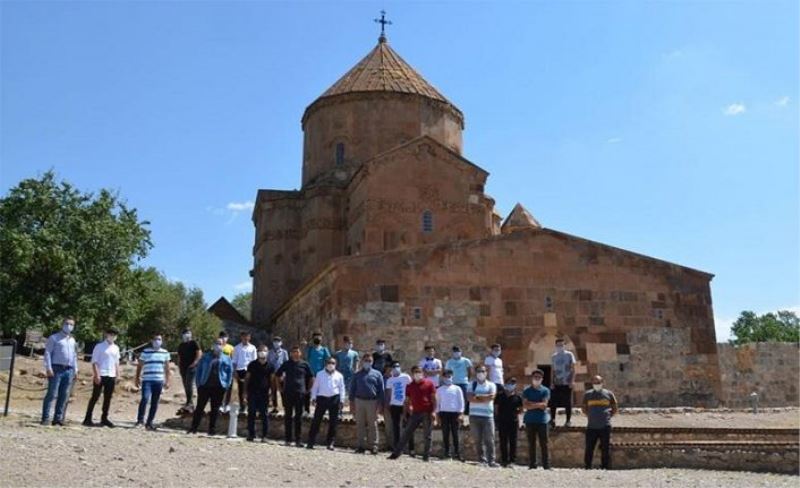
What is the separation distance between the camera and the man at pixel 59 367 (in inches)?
384

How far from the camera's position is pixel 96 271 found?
2397cm

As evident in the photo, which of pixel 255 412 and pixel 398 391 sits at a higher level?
pixel 398 391

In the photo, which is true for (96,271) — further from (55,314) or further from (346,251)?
(346,251)

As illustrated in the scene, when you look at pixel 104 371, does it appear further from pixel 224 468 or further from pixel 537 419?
pixel 537 419

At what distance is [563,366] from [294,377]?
164 inches

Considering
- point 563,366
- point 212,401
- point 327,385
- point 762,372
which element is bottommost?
point 212,401

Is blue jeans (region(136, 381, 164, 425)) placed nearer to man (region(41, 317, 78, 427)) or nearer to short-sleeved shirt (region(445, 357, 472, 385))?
man (region(41, 317, 78, 427))

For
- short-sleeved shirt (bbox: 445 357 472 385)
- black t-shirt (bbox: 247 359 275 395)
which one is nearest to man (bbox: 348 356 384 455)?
black t-shirt (bbox: 247 359 275 395)

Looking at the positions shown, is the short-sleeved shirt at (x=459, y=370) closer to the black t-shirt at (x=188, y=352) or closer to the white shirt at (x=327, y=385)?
the white shirt at (x=327, y=385)

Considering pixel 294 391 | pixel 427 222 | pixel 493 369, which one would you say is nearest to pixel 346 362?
pixel 294 391

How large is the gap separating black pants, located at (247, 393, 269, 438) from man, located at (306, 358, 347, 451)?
656mm

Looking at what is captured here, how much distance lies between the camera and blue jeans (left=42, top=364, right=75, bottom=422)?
9.78 meters

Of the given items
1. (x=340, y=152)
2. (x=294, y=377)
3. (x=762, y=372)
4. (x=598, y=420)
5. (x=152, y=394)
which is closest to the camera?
(x=598, y=420)

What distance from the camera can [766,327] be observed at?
60312 millimetres
